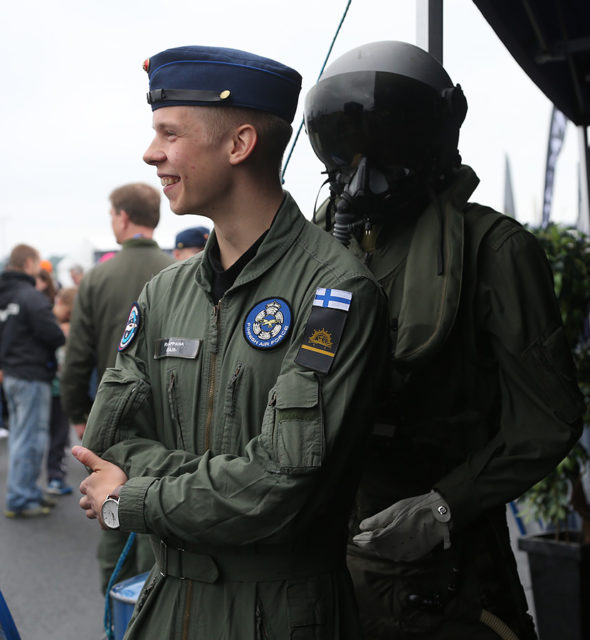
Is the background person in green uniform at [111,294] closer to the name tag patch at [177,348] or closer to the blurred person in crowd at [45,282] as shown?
the name tag patch at [177,348]

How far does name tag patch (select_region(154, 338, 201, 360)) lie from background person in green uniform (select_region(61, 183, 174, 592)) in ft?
8.47

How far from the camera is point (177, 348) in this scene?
159cm

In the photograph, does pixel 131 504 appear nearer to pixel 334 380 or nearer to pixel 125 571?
pixel 334 380

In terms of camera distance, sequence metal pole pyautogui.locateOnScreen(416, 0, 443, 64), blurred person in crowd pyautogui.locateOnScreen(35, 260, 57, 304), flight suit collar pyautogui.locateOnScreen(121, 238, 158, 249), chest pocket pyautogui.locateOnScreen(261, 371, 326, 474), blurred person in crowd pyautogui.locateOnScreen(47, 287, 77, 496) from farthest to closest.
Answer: blurred person in crowd pyautogui.locateOnScreen(35, 260, 57, 304), blurred person in crowd pyautogui.locateOnScreen(47, 287, 77, 496), flight suit collar pyautogui.locateOnScreen(121, 238, 158, 249), metal pole pyautogui.locateOnScreen(416, 0, 443, 64), chest pocket pyautogui.locateOnScreen(261, 371, 326, 474)

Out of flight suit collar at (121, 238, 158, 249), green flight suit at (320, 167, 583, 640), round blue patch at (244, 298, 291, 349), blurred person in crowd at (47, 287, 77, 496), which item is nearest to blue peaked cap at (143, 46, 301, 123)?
round blue patch at (244, 298, 291, 349)

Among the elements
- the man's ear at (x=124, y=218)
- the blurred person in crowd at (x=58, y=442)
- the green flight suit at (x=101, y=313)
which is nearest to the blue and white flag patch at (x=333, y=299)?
the green flight suit at (x=101, y=313)

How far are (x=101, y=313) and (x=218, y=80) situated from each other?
2.84m

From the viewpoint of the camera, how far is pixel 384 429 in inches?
79.5

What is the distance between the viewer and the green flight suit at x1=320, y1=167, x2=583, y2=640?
6.24 ft

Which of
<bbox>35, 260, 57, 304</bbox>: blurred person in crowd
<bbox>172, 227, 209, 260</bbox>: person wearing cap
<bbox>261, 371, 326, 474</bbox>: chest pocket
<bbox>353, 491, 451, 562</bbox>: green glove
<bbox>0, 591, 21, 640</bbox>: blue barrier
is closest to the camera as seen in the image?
<bbox>261, 371, 326, 474</bbox>: chest pocket

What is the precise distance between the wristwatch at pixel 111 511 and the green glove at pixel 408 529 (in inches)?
25.5

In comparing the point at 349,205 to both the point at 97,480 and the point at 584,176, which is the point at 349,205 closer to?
the point at 97,480

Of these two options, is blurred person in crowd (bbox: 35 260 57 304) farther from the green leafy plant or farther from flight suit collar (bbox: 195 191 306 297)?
flight suit collar (bbox: 195 191 306 297)

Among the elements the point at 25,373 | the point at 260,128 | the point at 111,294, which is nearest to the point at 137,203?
the point at 111,294
